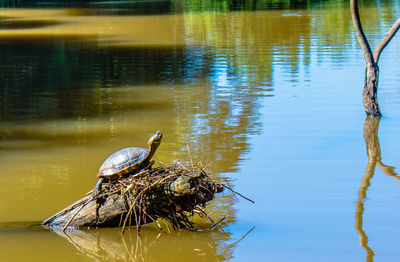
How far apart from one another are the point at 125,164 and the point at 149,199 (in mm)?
434

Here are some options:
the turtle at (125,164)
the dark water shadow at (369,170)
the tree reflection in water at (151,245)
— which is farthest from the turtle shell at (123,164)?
the dark water shadow at (369,170)

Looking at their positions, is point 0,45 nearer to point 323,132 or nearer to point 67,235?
point 323,132

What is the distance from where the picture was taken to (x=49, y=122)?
13.0 m

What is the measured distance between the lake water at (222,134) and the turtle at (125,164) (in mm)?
594

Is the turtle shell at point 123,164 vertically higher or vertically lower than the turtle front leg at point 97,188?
higher

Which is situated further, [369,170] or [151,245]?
[369,170]

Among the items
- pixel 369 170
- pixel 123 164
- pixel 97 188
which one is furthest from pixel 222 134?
pixel 97 188

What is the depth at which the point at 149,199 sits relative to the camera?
6.98 metres

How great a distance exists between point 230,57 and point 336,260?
45.9ft

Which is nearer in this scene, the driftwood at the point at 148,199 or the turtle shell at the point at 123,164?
the driftwood at the point at 148,199

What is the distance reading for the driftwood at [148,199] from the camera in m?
6.85

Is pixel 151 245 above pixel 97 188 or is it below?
below

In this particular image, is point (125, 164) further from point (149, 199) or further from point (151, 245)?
point (151, 245)

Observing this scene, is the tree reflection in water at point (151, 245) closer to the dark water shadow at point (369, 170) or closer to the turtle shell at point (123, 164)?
the turtle shell at point (123, 164)
